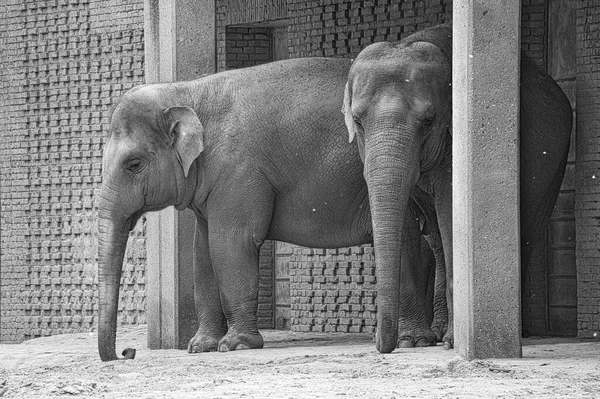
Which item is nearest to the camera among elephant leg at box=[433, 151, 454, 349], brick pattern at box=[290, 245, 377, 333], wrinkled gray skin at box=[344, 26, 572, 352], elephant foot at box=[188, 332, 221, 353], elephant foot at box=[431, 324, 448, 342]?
wrinkled gray skin at box=[344, 26, 572, 352]

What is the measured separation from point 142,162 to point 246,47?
4200 mm

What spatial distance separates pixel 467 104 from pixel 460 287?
126cm

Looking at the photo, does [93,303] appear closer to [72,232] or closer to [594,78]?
[72,232]

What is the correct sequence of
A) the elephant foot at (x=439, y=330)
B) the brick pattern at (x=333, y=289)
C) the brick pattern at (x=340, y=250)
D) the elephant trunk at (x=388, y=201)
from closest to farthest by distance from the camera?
the elephant trunk at (x=388, y=201) → the elephant foot at (x=439, y=330) → the brick pattern at (x=340, y=250) → the brick pattern at (x=333, y=289)

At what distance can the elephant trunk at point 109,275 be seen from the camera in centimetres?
1313

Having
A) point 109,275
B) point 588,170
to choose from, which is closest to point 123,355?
point 109,275

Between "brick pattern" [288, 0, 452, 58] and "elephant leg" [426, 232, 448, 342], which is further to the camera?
"brick pattern" [288, 0, 452, 58]

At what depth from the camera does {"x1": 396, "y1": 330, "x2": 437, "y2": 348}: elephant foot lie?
13.3m

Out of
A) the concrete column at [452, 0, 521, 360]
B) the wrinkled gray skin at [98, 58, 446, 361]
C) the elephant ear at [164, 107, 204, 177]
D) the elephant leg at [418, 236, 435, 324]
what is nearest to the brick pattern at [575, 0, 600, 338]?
the elephant leg at [418, 236, 435, 324]

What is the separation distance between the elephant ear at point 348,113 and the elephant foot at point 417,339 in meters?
1.68

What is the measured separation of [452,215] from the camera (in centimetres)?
1262

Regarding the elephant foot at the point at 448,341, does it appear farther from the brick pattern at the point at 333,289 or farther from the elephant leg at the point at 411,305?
the brick pattern at the point at 333,289

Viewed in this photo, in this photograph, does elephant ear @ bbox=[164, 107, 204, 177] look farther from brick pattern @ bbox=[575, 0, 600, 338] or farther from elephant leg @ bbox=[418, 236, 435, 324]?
brick pattern @ bbox=[575, 0, 600, 338]

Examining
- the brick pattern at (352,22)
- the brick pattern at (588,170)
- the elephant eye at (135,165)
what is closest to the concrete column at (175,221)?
the elephant eye at (135,165)
